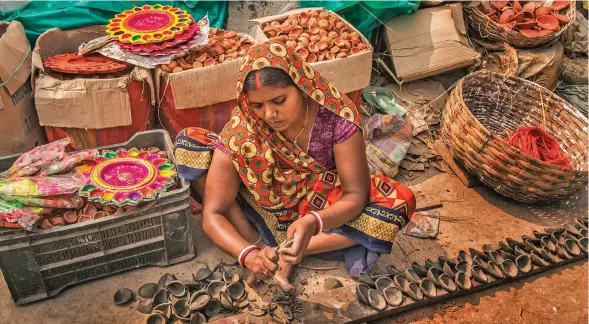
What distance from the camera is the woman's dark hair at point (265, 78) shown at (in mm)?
2027

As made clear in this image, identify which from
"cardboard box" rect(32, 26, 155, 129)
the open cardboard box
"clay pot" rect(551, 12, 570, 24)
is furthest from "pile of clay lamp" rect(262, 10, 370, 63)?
"clay pot" rect(551, 12, 570, 24)

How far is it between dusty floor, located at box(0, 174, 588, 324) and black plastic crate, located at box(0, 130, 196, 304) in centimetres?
7

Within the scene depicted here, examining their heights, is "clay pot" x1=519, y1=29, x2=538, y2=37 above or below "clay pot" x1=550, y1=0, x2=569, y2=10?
below

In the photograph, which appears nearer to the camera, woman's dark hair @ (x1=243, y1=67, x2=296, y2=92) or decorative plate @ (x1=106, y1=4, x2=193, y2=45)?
woman's dark hair @ (x1=243, y1=67, x2=296, y2=92)

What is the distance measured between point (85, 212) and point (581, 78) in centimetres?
434

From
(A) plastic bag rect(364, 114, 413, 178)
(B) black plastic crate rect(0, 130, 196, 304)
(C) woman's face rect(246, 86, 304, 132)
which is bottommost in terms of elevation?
(A) plastic bag rect(364, 114, 413, 178)

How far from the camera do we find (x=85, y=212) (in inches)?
93.8

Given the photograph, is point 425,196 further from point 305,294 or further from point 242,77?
point 242,77

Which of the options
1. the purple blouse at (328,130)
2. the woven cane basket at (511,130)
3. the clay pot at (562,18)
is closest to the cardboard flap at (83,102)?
the purple blouse at (328,130)

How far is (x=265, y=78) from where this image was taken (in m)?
2.03

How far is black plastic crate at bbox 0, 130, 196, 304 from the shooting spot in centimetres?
226

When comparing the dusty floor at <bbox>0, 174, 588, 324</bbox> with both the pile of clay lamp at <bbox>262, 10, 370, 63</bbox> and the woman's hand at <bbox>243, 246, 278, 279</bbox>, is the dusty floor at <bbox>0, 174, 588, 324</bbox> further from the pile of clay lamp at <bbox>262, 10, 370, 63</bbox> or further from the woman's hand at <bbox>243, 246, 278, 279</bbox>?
the pile of clay lamp at <bbox>262, 10, 370, 63</bbox>

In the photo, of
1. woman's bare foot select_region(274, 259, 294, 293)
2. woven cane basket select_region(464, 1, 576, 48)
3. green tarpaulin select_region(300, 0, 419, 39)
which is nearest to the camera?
woman's bare foot select_region(274, 259, 294, 293)

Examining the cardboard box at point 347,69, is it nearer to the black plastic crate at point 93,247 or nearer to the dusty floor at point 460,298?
the dusty floor at point 460,298
